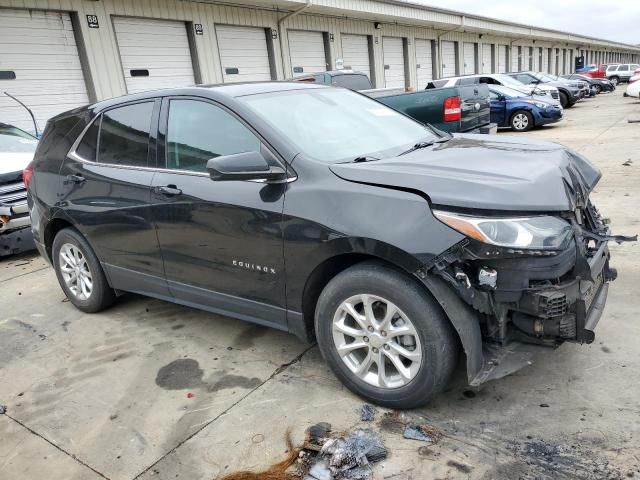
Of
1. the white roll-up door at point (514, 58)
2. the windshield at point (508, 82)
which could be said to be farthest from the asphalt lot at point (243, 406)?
the white roll-up door at point (514, 58)

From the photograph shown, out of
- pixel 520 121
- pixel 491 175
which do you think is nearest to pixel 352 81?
pixel 520 121

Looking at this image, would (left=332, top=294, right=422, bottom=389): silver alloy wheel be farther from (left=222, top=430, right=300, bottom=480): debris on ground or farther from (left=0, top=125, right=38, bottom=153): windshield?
(left=0, top=125, right=38, bottom=153): windshield

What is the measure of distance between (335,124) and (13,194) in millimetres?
4645

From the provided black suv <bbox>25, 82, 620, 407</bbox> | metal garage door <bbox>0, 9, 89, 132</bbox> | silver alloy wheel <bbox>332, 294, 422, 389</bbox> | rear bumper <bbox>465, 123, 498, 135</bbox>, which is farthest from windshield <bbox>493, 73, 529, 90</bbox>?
silver alloy wheel <bbox>332, 294, 422, 389</bbox>

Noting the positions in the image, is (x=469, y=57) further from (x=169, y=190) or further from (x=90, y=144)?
(x=169, y=190)

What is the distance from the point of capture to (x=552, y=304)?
2.32 metres

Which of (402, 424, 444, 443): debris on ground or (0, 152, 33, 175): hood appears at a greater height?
(0, 152, 33, 175): hood

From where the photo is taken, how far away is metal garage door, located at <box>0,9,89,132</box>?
1002 centimetres

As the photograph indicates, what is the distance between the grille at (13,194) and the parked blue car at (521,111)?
42.0ft

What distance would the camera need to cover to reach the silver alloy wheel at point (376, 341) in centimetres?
257

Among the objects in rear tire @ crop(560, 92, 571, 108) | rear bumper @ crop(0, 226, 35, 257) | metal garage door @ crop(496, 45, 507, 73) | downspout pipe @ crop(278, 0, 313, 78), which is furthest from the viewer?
metal garage door @ crop(496, 45, 507, 73)

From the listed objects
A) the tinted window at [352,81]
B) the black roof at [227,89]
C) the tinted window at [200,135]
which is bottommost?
the tinted window at [200,135]

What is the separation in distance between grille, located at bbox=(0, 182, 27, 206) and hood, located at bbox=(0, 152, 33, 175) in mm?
218

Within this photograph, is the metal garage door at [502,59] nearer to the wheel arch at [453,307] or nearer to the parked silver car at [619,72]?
the parked silver car at [619,72]
